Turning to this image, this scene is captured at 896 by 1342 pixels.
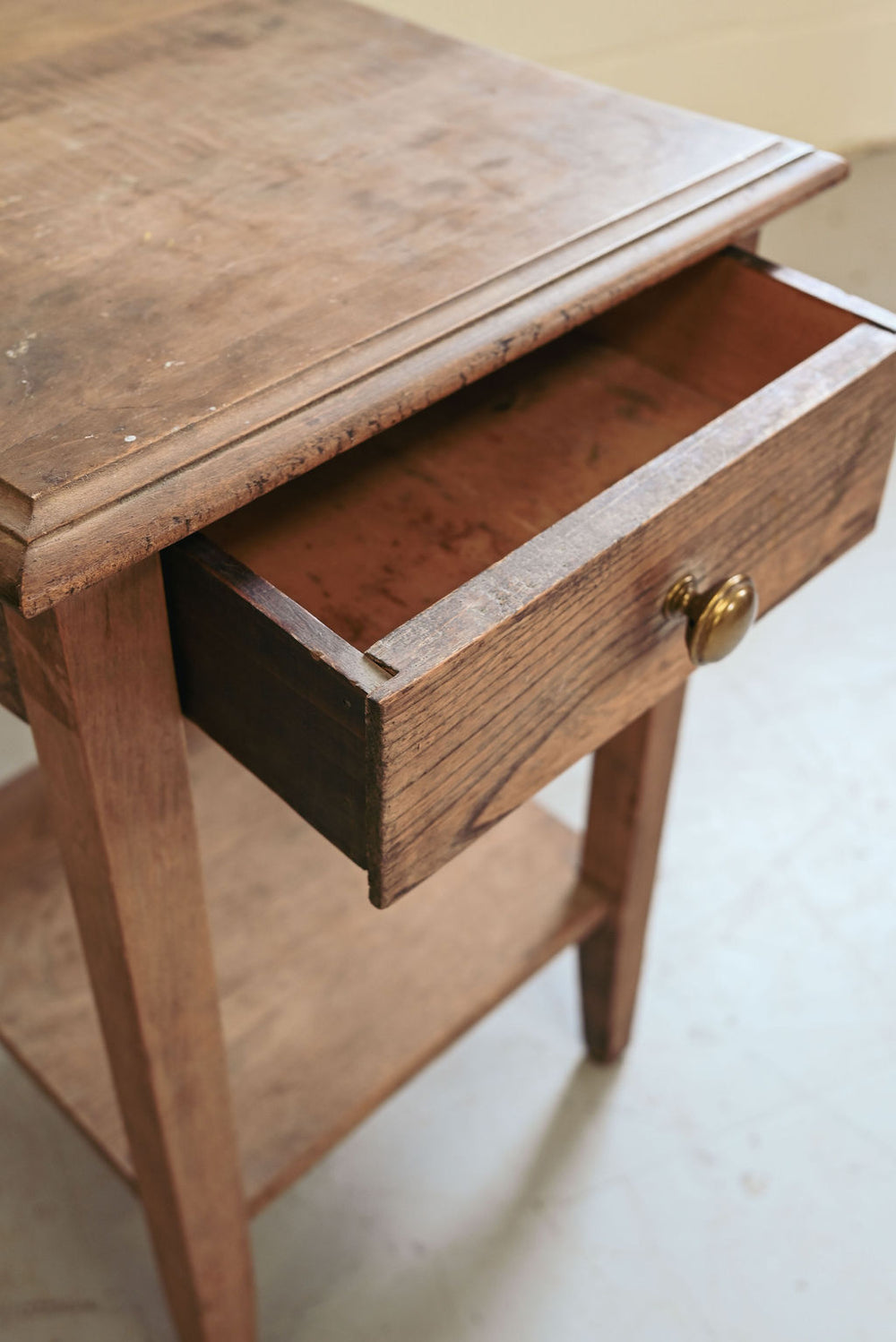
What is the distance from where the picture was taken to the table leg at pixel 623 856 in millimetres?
848

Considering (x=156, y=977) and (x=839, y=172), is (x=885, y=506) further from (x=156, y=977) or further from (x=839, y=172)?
(x=156, y=977)

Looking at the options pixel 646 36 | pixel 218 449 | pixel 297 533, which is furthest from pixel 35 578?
pixel 646 36

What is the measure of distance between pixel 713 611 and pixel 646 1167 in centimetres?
58

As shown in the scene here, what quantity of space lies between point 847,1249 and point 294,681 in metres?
0.68

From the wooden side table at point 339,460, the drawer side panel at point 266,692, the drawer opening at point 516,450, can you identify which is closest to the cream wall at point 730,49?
the wooden side table at point 339,460

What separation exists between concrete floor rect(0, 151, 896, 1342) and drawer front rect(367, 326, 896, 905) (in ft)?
1.68

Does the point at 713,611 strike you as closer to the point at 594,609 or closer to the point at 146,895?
the point at 594,609

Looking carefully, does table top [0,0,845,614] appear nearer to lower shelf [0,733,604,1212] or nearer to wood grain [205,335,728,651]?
wood grain [205,335,728,651]

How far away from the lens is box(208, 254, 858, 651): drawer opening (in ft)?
1.84

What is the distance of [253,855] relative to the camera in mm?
986

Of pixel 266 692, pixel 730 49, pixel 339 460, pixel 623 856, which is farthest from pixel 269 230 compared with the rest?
pixel 730 49

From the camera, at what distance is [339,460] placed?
0.63 m

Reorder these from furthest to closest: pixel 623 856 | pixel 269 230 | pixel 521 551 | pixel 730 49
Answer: pixel 730 49
pixel 623 856
pixel 269 230
pixel 521 551

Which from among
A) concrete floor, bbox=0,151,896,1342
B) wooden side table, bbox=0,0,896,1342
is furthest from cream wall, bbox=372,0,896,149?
concrete floor, bbox=0,151,896,1342
